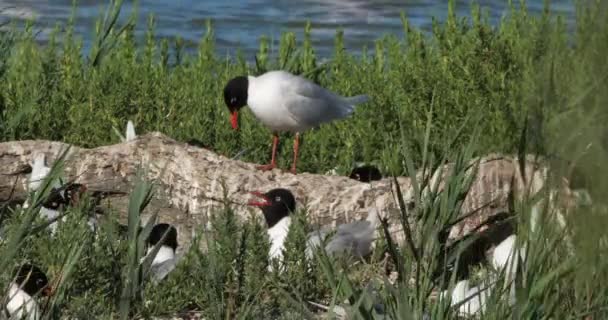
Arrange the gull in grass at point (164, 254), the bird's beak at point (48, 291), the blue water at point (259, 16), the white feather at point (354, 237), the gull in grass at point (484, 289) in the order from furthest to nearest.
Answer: the blue water at point (259, 16), the white feather at point (354, 237), the gull in grass at point (164, 254), the bird's beak at point (48, 291), the gull in grass at point (484, 289)

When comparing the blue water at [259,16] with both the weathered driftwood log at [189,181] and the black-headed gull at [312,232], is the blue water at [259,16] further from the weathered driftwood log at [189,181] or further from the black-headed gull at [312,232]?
the black-headed gull at [312,232]

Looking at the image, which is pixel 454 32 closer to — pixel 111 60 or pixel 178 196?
pixel 111 60

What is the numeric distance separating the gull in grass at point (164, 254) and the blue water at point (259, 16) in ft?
28.6

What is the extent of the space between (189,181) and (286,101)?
1720mm

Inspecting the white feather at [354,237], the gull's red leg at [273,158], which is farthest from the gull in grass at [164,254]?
the gull's red leg at [273,158]

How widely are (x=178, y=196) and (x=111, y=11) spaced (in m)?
1.71

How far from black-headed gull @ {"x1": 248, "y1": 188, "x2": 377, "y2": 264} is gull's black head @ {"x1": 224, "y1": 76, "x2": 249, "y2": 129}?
1.46 m

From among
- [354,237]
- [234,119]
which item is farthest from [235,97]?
[354,237]

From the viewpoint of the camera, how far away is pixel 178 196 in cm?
737

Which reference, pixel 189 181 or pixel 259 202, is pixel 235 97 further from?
pixel 259 202

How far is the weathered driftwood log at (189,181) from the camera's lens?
7.15m

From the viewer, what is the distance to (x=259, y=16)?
17891 millimetres

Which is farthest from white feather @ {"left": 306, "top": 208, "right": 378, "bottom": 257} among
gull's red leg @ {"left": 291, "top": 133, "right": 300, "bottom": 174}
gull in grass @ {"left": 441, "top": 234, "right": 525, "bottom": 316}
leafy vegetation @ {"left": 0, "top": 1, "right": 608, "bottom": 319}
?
gull's red leg @ {"left": 291, "top": 133, "right": 300, "bottom": 174}

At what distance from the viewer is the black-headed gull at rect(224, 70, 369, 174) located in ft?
29.5
